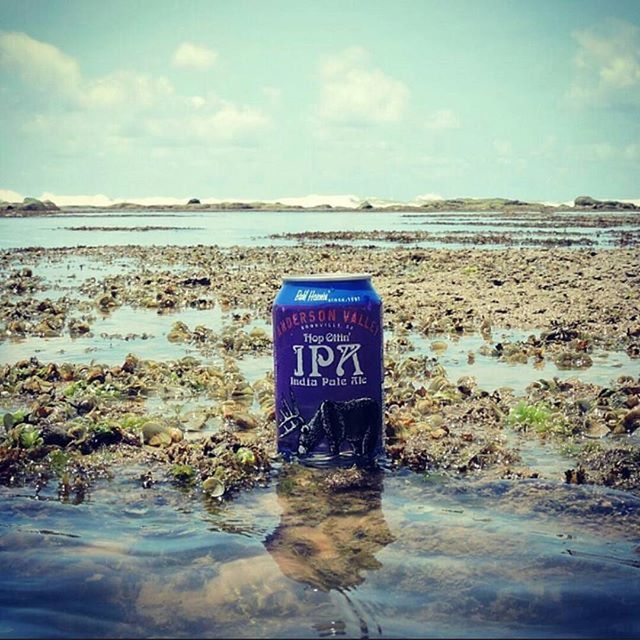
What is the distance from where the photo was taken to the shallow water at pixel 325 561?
2.69 metres

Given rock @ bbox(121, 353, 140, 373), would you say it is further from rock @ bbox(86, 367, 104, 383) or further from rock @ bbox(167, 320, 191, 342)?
rock @ bbox(167, 320, 191, 342)

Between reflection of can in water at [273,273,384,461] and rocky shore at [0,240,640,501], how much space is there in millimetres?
344

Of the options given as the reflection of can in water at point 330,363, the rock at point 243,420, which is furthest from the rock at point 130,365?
the reflection of can in water at point 330,363

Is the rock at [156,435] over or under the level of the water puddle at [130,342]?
over

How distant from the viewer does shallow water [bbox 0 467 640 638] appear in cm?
269

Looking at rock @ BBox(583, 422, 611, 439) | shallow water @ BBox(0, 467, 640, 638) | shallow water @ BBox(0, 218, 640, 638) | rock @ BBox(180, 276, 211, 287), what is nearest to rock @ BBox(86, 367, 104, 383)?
shallow water @ BBox(0, 218, 640, 638)

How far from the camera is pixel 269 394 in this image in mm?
6250

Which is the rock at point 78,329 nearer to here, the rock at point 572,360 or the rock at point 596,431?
the rock at point 572,360

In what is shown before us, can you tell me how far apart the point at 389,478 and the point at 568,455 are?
1149 millimetres

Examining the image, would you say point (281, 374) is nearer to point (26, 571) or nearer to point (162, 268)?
point (26, 571)

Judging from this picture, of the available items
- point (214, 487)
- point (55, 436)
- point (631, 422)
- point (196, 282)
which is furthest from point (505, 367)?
point (196, 282)

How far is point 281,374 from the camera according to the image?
4430mm

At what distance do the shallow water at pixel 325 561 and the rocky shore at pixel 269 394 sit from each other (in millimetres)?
303

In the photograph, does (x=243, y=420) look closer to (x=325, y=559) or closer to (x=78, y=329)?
(x=325, y=559)
